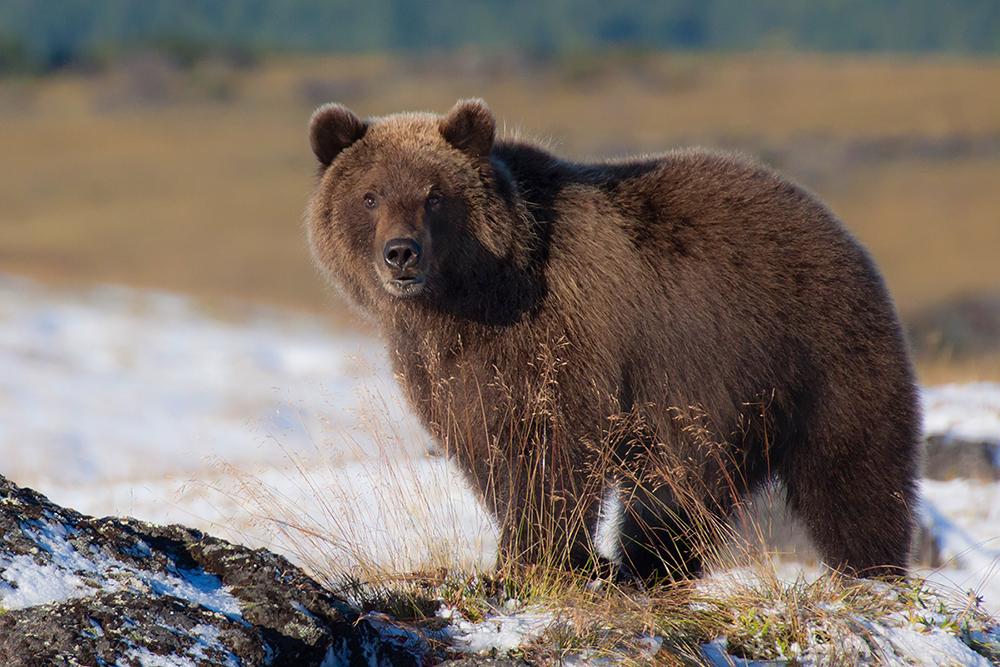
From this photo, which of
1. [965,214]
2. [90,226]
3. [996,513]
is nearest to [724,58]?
[965,214]

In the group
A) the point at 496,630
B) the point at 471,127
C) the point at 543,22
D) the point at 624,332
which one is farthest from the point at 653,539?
the point at 543,22

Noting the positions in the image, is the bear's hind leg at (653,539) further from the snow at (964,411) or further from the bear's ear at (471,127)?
the snow at (964,411)

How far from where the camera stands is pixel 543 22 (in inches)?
7087

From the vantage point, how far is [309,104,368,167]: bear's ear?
6.29 m

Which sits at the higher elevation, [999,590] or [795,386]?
[795,386]

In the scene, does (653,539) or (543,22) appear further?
(543,22)

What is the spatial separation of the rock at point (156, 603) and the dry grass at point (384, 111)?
20846 millimetres

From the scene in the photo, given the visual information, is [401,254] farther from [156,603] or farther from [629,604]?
[156,603]

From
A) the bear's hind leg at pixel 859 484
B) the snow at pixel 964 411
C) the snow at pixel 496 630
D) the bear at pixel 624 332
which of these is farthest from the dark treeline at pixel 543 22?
the snow at pixel 496 630

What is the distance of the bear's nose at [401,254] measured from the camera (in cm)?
580

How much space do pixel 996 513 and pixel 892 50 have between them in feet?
521

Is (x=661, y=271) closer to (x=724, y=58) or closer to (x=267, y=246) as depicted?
(x=267, y=246)

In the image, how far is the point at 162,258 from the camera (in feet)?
129

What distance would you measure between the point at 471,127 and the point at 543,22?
589 feet
